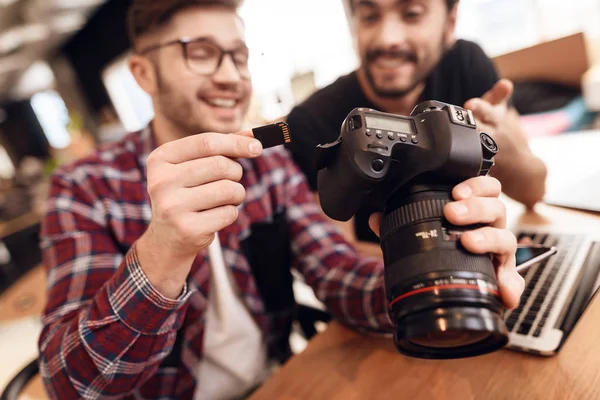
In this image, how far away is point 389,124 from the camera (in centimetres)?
32

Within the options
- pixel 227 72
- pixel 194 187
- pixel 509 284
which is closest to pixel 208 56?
pixel 227 72

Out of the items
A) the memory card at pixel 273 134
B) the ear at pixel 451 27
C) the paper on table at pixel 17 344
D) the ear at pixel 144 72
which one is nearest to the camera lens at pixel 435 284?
the memory card at pixel 273 134

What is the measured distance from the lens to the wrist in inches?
15.2

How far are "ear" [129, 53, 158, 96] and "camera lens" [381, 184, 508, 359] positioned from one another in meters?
0.33

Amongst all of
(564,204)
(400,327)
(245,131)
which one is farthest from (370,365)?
(564,204)

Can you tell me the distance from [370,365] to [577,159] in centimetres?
59

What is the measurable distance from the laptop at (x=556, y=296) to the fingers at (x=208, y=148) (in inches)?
15.5

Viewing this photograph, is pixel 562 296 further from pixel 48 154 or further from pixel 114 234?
pixel 48 154

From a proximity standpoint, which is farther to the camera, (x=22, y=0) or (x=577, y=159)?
(x=22, y=0)

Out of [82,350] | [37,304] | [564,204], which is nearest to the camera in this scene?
[82,350]

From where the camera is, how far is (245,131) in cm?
36

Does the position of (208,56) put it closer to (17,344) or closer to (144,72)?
(144,72)

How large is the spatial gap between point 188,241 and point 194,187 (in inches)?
2.2

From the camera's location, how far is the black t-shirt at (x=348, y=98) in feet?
1.26
